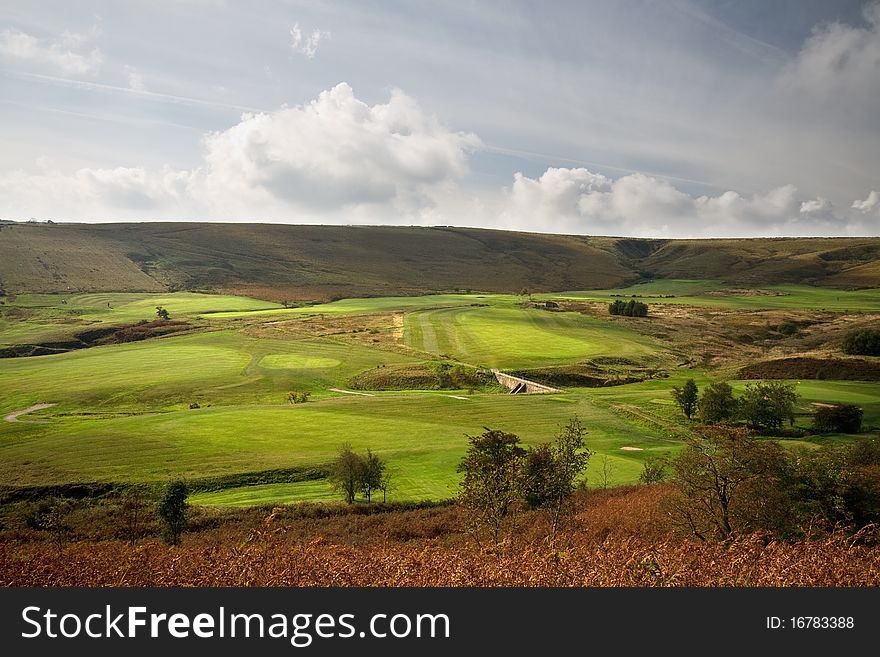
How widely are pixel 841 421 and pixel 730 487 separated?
4850cm

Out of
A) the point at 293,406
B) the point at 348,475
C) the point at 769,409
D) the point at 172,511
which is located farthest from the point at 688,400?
the point at 172,511

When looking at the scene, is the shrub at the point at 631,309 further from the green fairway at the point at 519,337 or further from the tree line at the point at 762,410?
the tree line at the point at 762,410

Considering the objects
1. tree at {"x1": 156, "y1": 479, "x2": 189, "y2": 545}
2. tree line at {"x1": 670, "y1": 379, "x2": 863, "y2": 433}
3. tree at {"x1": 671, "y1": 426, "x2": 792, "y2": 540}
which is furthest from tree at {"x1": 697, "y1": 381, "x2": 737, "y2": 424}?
tree at {"x1": 156, "y1": 479, "x2": 189, "y2": 545}

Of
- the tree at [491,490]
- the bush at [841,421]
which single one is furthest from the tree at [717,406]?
the tree at [491,490]

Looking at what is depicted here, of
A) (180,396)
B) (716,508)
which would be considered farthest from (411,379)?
(716,508)

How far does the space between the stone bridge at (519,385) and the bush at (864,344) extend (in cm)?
6582

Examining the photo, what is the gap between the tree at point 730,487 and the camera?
2186 cm

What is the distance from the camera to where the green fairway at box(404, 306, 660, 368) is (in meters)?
109

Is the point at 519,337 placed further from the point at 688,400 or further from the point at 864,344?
the point at 864,344

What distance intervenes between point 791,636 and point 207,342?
12589 cm

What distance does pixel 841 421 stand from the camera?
58938 mm

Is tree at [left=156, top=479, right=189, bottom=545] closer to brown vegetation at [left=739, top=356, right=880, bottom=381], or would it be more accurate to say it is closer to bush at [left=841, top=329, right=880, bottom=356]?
brown vegetation at [left=739, top=356, right=880, bottom=381]

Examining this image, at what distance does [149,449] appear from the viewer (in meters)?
52.6

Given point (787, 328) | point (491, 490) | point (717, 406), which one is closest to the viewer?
point (491, 490)
